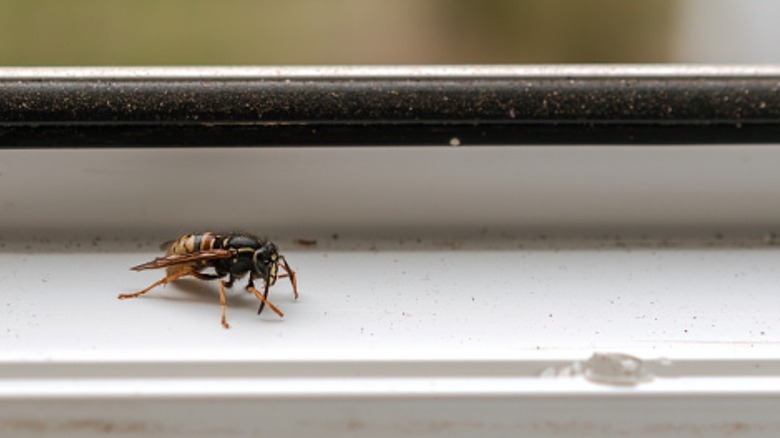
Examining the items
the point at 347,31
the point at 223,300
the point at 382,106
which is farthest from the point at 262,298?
the point at 347,31

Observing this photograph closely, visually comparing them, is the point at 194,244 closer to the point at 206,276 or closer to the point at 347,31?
the point at 206,276

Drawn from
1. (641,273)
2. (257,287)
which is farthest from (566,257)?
(257,287)

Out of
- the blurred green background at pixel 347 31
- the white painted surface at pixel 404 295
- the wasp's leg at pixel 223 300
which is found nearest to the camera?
the white painted surface at pixel 404 295

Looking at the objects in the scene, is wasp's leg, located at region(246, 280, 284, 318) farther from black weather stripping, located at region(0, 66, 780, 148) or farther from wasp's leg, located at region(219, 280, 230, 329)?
black weather stripping, located at region(0, 66, 780, 148)

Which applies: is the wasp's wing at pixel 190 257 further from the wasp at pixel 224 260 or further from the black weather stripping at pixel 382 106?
the black weather stripping at pixel 382 106

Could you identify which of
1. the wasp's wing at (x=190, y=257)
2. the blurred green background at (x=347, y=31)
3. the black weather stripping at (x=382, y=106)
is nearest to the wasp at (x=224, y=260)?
the wasp's wing at (x=190, y=257)
